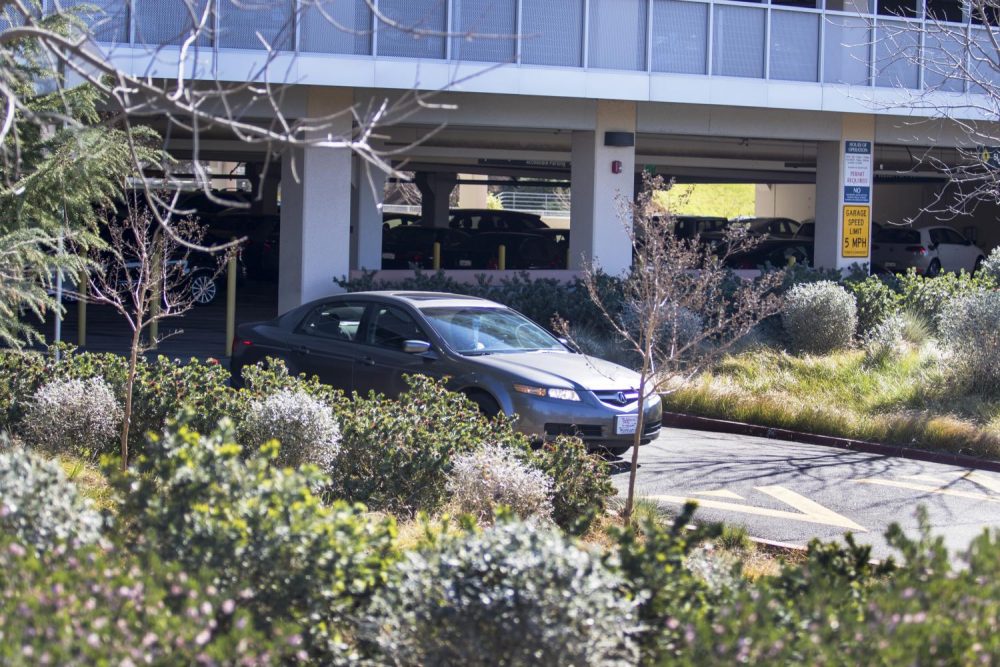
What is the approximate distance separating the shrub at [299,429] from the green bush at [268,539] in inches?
122

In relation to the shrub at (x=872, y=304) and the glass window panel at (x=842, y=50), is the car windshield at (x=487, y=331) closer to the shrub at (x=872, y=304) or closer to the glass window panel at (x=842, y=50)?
the shrub at (x=872, y=304)

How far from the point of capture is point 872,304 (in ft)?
56.3

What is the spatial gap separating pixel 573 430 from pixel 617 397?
539mm

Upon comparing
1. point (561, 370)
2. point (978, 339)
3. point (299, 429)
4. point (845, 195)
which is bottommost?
point (299, 429)

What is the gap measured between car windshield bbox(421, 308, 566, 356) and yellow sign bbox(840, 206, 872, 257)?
10.1 metres

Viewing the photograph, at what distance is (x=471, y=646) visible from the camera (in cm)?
373

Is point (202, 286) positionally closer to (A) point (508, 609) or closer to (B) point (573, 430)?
(B) point (573, 430)

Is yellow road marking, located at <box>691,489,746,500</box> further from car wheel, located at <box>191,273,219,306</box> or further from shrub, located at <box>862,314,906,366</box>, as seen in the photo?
car wheel, located at <box>191,273,219,306</box>

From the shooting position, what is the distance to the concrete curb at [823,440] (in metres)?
11.4

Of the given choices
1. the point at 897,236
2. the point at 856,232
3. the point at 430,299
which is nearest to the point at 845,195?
the point at 856,232

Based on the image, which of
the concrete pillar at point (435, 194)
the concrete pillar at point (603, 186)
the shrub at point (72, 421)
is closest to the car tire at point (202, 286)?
the concrete pillar at point (603, 186)

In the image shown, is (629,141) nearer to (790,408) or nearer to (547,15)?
(547,15)

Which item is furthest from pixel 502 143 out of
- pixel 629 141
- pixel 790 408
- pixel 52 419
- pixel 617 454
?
pixel 52 419

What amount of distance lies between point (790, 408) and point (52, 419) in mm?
7893
